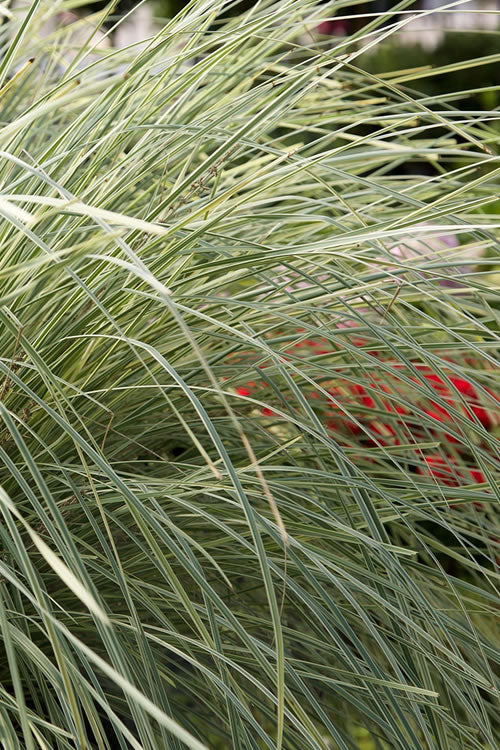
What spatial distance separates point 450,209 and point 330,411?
0.46 m

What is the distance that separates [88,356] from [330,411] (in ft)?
1.34

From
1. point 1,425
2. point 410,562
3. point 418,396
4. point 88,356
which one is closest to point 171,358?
point 88,356

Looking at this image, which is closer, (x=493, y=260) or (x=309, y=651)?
(x=493, y=260)

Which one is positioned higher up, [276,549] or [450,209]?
[450,209]

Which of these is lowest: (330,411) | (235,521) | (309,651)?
(309,651)

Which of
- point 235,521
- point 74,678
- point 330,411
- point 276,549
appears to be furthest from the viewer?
point 330,411

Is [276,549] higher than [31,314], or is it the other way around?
[31,314]

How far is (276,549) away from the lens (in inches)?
35.3

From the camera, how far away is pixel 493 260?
2.68 feet

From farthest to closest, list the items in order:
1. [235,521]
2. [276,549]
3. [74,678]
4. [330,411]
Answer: [330,411] < [276,549] < [235,521] < [74,678]

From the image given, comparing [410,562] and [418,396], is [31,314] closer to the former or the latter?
[410,562]

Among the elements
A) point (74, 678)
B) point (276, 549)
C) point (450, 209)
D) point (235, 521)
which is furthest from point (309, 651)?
point (450, 209)

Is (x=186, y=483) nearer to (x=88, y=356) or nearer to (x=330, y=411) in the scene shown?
(x=88, y=356)

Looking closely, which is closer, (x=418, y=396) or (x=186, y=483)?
(x=186, y=483)
